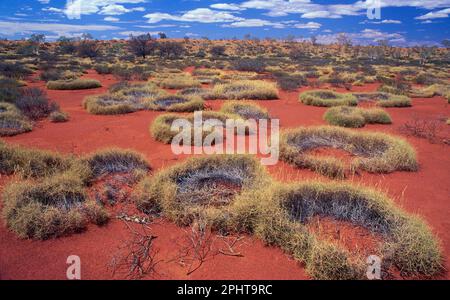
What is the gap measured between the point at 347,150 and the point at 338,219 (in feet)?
12.3

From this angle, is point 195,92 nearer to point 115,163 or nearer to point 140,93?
point 140,93

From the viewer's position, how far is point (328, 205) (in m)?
5.55

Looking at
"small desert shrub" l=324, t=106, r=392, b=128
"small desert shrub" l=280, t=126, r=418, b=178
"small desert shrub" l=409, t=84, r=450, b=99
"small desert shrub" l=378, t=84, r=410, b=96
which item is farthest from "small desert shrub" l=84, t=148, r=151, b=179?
"small desert shrub" l=409, t=84, r=450, b=99

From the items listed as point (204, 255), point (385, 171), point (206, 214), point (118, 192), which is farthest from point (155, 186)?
point (385, 171)

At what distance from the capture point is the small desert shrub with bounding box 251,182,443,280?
4090mm

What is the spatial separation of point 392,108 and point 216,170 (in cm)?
1206

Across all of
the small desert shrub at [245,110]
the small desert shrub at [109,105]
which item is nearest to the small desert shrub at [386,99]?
the small desert shrub at [245,110]

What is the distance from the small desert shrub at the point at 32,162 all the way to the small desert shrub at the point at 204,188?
6.50 ft

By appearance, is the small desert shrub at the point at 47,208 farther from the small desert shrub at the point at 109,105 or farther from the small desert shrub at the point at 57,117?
the small desert shrub at the point at 109,105

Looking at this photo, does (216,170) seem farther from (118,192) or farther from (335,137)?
(335,137)

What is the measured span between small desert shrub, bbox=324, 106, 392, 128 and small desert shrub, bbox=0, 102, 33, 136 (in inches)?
387

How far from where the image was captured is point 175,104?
13.1m

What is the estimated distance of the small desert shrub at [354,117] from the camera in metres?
11.3

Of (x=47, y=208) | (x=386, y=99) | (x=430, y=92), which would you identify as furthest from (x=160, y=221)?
(x=430, y=92)
